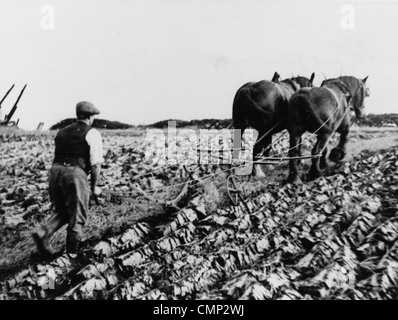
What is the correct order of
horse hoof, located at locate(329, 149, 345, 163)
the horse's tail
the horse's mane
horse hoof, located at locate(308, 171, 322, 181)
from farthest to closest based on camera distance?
horse hoof, located at locate(329, 149, 345, 163)
the horse's mane
horse hoof, located at locate(308, 171, 322, 181)
the horse's tail

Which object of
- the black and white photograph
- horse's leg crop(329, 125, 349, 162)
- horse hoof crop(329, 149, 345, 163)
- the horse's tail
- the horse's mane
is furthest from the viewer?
horse hoof crop(329, 149, 345, 163)

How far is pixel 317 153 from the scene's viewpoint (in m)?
6.04

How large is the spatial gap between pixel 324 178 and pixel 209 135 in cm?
153

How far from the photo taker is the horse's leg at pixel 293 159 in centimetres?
594

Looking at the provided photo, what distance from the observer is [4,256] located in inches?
176

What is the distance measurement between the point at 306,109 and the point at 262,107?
54cm

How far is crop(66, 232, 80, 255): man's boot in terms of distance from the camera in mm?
4219

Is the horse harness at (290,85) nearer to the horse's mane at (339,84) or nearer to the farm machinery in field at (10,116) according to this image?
the horse's mane at (339,84)

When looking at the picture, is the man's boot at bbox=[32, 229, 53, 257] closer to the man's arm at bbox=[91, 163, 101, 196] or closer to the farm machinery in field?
the man's arm at bbox=[91, 163, 101, 196]

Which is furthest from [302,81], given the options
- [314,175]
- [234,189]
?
[234,189]

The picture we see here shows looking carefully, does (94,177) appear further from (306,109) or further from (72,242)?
(306,109)

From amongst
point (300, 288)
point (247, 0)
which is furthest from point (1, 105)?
point (300, 288)
